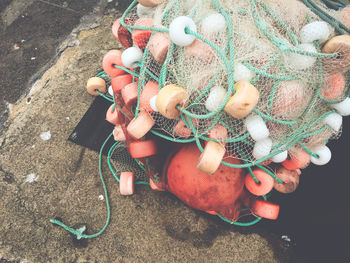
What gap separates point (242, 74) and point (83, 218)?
1.34 meters

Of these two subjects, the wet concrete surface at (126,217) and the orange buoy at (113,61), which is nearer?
the orange buoy at (113,61)

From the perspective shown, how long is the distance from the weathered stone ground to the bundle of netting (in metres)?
0.54

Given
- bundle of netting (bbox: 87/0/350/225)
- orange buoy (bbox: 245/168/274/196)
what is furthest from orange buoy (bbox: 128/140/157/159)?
orange buoy (bbox: 245/168/274/196)

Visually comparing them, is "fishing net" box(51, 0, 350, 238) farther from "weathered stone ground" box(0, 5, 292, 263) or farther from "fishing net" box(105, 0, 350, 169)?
"weathered stone ground" box(0, 5, 292, 263)

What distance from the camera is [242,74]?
102 centimetres

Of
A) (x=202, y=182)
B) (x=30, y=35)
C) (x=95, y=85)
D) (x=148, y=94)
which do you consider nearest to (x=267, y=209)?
(x=202, y=182)

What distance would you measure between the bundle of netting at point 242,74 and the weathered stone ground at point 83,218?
1.76 feet

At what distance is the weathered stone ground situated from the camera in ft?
5.25

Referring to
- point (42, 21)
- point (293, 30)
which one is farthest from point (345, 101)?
point (42, 21)

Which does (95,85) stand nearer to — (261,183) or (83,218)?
(83,218)

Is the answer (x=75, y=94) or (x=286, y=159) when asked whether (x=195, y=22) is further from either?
(x=75, y=94)

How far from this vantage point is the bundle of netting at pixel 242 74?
1019 mm

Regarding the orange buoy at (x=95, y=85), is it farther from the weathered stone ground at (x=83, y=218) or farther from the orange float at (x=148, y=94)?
the orange float at (x=148, y=94)

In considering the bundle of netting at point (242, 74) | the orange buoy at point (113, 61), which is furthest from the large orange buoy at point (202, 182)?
the orange buoy at point (113, 61)
